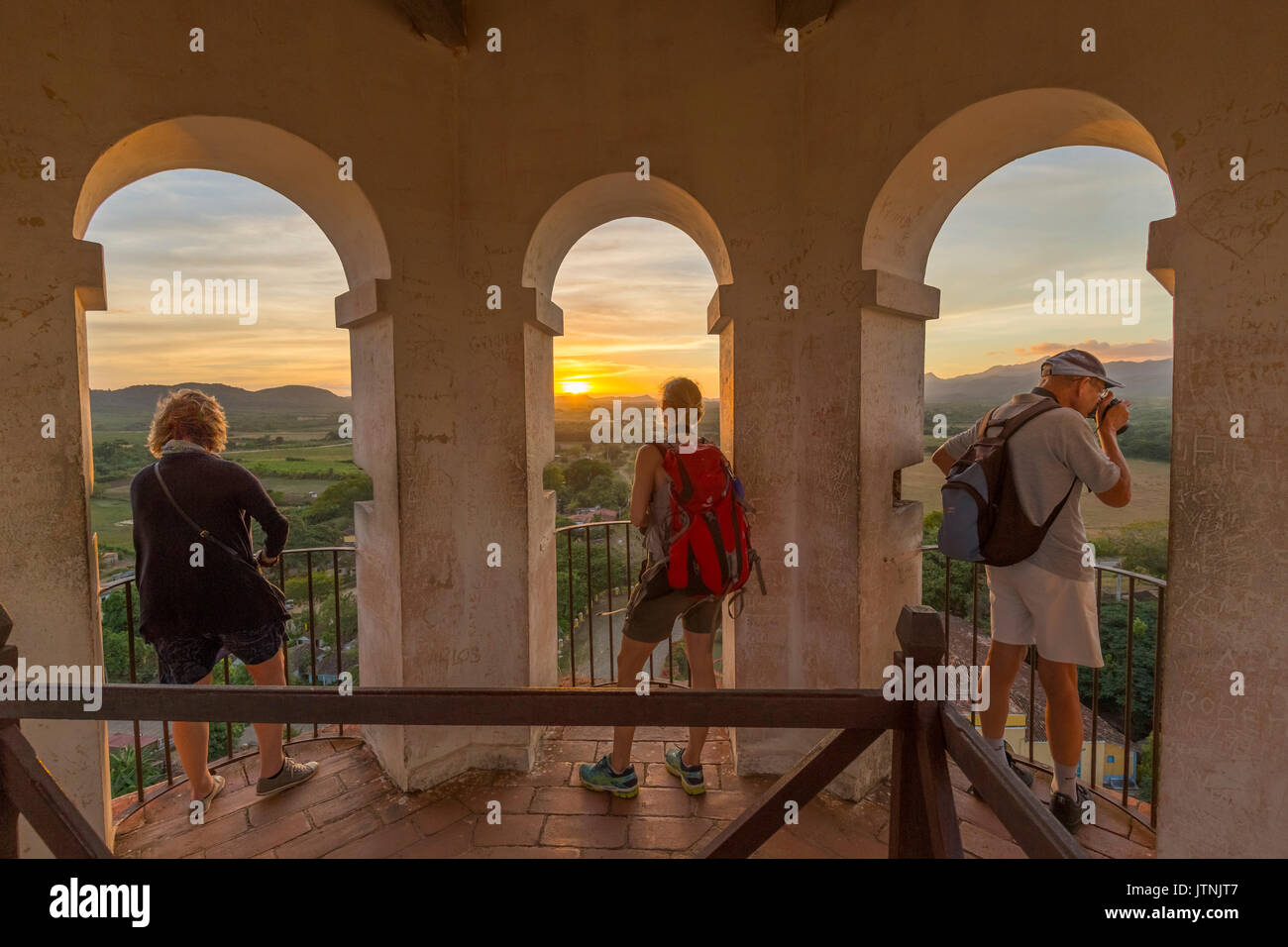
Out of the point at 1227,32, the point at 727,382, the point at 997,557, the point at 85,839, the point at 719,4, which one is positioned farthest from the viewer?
the point at 727,382

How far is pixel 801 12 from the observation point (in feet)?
11.7

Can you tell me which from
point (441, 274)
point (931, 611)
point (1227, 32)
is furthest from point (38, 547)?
point (1227, 32)

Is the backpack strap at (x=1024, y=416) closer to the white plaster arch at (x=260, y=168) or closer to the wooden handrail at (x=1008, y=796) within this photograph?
the wooden handrail at (x=1008, y=796)

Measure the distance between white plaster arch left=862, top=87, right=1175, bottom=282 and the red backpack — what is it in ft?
4.93

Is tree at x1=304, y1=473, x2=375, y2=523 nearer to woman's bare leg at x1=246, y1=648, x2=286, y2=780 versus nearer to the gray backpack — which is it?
woman's bare leg at x1=246, y1=648, x2=286, y2=780

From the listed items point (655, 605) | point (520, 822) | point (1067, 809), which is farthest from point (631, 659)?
point (1067, 809)

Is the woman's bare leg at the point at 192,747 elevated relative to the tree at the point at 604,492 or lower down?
lower down

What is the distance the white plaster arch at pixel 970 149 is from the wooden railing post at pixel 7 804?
3.76m

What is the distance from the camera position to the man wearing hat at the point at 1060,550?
109 inches

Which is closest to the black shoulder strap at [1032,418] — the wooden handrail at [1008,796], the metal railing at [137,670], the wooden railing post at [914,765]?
the wooden railing post at [914,765]

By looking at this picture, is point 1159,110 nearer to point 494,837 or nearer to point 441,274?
point 441,274

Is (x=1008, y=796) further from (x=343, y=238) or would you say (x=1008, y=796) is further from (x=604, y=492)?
(x=604, y=492)
